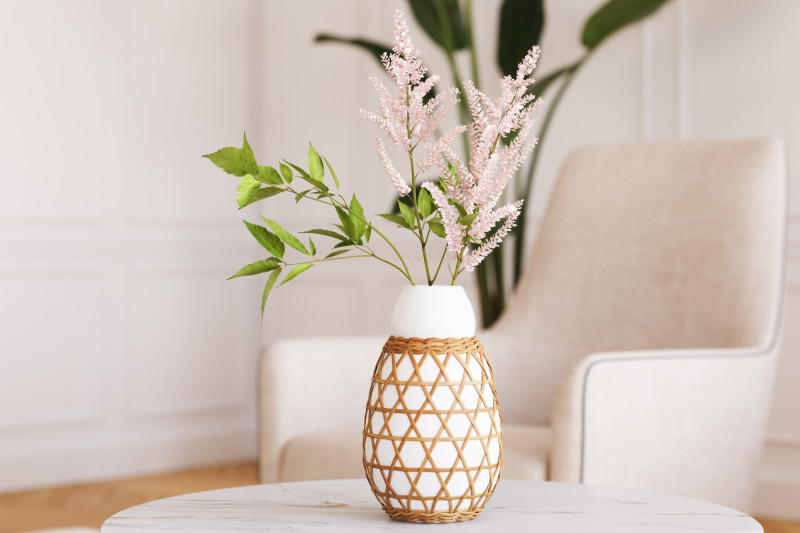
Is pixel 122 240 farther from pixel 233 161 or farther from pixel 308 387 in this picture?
pixel 233 161

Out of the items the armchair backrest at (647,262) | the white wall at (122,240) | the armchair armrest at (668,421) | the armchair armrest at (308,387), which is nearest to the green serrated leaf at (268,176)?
the armchair armrest at (668,421)

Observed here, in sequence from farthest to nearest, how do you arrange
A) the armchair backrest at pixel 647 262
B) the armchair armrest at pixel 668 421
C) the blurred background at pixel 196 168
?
1. the blurred background at pixel 196 168
2. the armchair backrest at pixel 647 262
3. the armchair armrest at pixel 668 421

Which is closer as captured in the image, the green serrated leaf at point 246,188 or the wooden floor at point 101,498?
the green serrated leaf at point 246,188

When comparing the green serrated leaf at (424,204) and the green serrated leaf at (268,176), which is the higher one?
the green serrated leaf at (268,176)

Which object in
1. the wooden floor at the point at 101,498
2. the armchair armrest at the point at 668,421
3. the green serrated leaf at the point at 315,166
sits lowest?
the wooden floor at the point at 101,498

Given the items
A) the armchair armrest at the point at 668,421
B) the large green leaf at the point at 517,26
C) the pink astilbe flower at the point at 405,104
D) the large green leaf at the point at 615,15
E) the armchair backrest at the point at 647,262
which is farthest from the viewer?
the large green leaf at the point at 517,26

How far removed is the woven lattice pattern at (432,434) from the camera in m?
0.94

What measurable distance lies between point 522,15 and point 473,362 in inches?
74.5

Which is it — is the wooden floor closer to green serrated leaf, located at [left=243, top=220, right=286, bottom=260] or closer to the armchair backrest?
the armchair backrest

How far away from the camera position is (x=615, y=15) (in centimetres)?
260

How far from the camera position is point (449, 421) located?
0.94 metres

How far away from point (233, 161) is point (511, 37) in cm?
188

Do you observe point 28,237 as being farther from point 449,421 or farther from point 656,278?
point 449,421

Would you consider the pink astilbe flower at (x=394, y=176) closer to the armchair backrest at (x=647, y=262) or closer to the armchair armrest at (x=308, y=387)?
the armchair armrest at (x=308, y=387)
